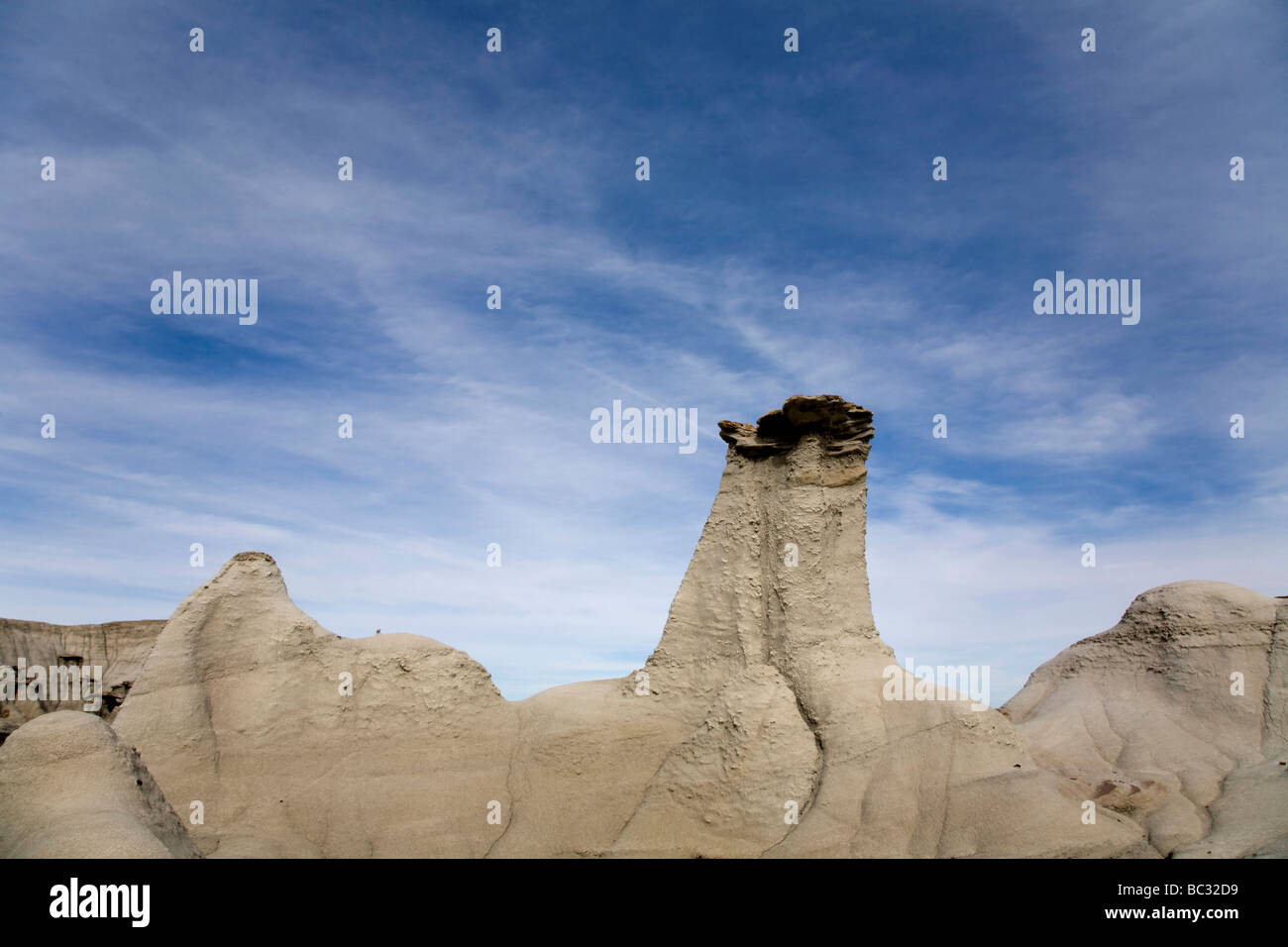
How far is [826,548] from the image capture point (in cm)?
1867

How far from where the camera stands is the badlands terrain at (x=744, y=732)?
15.2 metres

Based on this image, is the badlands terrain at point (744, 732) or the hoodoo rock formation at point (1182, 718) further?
the hoodoo rock formation at point (1182, 718)

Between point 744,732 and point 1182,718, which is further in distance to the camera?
point 1182,718

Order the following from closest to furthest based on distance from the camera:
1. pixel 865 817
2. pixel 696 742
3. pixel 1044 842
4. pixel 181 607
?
pixel 1044 842 → pixel 865 817 → pixel 696 742 → pixel 181 607

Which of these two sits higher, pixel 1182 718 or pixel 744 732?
pixel 744 732

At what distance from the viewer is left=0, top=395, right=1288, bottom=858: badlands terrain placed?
1525cm

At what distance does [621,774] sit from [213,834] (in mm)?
6721

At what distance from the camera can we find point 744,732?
16.4 meters

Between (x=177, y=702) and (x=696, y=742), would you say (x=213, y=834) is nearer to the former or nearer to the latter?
(x=177, y=702)

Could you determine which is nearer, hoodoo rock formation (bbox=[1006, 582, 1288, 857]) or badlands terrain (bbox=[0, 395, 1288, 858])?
badlands terrain (bbox=[0, 395, 1288, 858])
